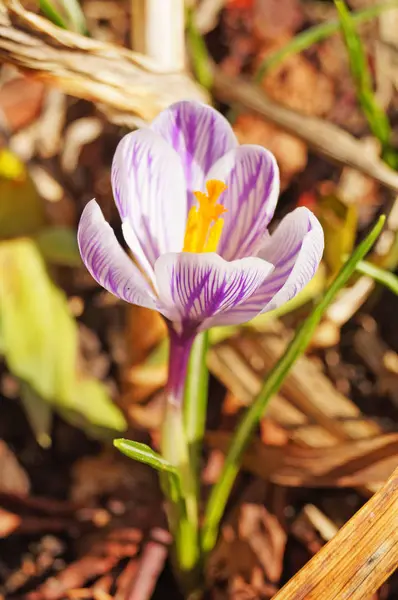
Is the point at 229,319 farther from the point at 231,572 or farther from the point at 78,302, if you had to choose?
the point at 78,302

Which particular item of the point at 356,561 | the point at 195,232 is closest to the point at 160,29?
the point at 195,232

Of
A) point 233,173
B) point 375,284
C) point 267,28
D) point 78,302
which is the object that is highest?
point 233,173

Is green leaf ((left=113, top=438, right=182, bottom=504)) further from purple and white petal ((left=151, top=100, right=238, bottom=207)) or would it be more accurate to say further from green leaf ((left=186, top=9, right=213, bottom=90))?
green leaf ((left=186, top=9, right=213, bottom=90))

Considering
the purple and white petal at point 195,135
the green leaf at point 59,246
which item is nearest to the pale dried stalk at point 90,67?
the purple and white petal at point 195,135

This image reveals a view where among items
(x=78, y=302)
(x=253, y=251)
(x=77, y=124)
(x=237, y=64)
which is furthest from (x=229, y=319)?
(x=237, y=64)

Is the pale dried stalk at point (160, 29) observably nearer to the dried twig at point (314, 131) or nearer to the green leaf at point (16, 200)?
the dried twig at point (314, 131)

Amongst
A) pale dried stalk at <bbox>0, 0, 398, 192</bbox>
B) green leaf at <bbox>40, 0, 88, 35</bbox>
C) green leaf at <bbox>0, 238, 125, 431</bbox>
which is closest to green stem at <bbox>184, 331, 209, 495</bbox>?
green leaf at <bbox>0, 238, 125, 431</bbox>

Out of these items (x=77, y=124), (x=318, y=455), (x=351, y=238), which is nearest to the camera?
(x=318, y=455)
